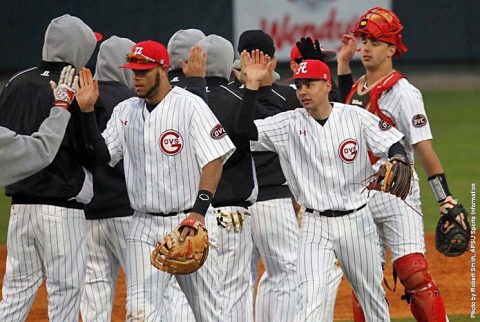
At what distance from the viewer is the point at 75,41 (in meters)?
6.99

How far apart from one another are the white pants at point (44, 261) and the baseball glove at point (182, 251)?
56cm

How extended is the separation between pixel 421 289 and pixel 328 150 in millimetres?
1209

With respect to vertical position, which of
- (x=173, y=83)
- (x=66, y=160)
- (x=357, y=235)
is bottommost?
(x=357, y=235)

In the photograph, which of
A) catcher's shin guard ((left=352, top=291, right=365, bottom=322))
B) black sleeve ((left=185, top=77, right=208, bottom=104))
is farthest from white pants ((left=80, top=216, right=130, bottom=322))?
catcher's shin guard ((left=352, top=291, right=365, bottom=322))

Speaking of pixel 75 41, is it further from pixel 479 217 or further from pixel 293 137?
pixel 479 217

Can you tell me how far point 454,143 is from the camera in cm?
1823

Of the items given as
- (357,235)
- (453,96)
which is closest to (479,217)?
(357,235)

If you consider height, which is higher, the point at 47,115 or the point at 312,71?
the point at 312,71

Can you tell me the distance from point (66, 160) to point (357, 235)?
1.80 metres

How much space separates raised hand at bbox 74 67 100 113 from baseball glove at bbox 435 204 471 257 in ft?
7.84

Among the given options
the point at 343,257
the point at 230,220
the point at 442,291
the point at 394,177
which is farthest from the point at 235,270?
the point at 442,291

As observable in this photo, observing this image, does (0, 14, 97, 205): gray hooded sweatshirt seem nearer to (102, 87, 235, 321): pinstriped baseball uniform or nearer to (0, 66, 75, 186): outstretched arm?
(102, 87, 235, 321): pinstriped baseball uniform

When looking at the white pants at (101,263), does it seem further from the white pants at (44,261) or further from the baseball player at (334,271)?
the baseball player at (334,271)

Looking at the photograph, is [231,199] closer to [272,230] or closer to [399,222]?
[272,230]
